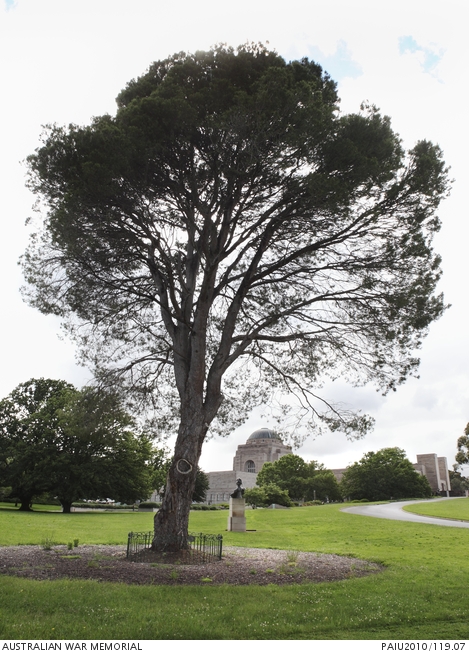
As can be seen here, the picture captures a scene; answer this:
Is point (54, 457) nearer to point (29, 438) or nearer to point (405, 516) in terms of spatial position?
point (29, 438)

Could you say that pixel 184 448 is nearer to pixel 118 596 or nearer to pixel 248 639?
pixel 118 596

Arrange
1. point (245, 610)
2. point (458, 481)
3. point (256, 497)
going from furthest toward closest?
1. point (458, 481)
2. point (256, 497)
3. point (245, 610)

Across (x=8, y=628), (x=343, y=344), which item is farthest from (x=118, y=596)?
(x=343, y=344)

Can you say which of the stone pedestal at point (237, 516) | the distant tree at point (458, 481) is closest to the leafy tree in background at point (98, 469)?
the stone pedestal at point (237, 516)

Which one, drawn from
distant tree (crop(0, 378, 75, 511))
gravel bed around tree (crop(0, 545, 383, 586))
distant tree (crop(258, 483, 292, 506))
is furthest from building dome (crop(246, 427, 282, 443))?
gravel bed around tree (crop(0, 545, 383, 586))

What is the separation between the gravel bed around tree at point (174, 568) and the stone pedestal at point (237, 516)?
9.47 metres

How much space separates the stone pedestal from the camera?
842 inches

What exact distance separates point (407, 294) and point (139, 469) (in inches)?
1288

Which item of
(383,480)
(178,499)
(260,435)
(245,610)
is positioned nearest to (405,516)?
(178,499)

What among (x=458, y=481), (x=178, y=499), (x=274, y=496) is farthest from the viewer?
(x=458, y=481)

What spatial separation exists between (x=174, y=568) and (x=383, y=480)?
61.5 m

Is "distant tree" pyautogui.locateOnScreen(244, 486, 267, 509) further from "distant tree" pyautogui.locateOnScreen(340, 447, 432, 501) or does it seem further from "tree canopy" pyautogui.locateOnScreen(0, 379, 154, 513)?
"distant tree" pyautogui.locateOnScreen(340, 447, 432, 501)

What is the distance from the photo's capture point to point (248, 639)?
5137mm

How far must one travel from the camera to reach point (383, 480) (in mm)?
64688
